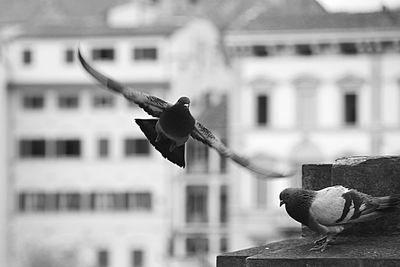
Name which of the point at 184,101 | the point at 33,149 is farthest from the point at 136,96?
the point at 33,149

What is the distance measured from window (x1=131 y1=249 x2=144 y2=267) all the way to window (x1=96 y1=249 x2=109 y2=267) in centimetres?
123

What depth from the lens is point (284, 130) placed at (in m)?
53.1

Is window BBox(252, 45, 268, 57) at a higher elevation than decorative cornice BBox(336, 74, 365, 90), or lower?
higher

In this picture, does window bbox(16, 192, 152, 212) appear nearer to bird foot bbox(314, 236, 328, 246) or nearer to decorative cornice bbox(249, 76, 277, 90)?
decorative cornice bbox(249, 76, 277, 90)

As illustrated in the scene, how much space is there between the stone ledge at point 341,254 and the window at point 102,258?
6720cm

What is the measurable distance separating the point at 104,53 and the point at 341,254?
6522 centimetres

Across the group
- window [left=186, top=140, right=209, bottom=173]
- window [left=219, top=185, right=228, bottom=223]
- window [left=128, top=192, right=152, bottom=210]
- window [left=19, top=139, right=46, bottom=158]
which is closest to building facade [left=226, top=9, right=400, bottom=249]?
window [left=186, top=140, right=209, bottom=173]

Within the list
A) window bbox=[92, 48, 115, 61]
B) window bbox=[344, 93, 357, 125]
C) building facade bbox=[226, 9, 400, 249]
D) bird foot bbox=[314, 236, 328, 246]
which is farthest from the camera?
window bbox=[92, 48, 115, 61]

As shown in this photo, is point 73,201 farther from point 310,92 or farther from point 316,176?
point 316,176

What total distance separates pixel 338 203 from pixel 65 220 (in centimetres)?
6851

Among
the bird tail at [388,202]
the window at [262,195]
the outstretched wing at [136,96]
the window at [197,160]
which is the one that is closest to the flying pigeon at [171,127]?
the outstretched wing at [136,96]

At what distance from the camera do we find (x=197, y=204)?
69.9m

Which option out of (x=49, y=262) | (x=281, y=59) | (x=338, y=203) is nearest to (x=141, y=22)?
(x=49, y=262)

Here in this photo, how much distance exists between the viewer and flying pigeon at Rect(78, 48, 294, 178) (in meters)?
8.60
